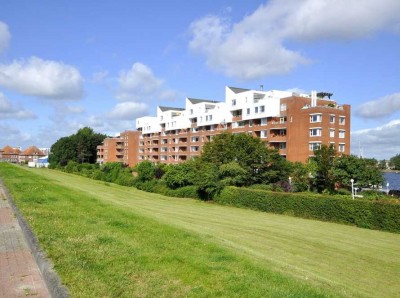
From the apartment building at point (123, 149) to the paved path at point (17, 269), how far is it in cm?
12347

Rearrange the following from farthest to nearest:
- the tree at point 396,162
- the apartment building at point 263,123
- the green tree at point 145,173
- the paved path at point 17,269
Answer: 1. the tree at point 396,162
2. the green tree at point 145,173
3. the apartment building at point 263,123
4. the paved path at point 17,269

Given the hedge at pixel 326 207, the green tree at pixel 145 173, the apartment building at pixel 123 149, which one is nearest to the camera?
the hedge at pixel 326 207

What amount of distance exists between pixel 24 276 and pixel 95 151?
15824 centimetres

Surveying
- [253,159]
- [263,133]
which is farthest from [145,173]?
[253,159]

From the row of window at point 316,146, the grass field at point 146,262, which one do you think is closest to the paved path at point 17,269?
the grass field at point 146,262

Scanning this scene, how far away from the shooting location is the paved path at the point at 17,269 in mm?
6539

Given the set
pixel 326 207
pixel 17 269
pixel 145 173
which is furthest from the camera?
pixel 145 173

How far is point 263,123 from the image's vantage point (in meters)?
79.0

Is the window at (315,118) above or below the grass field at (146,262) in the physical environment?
above

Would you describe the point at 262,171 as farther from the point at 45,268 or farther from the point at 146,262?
the point at 45,268

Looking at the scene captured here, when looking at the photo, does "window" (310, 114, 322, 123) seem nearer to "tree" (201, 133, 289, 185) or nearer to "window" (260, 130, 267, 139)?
"tree" (201, 133, 289, 185)

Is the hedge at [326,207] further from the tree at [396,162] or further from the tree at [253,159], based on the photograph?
the tree at [396,162]

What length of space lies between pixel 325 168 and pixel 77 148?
118026 mm

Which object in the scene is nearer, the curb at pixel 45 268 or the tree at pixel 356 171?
the curb at pixel 45 268
